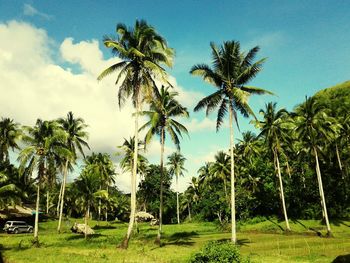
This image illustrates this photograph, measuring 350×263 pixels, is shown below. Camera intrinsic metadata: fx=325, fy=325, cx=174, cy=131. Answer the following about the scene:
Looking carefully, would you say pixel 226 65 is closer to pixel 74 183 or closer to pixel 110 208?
pixel 74 183

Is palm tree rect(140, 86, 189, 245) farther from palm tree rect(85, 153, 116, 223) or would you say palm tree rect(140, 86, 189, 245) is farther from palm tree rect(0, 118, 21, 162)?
palm tree rect(85, 153, 116, 223)

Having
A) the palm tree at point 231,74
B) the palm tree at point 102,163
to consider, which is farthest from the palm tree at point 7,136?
the palm tree at point 231,74

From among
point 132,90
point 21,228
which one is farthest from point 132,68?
point 21,228

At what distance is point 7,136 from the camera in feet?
160

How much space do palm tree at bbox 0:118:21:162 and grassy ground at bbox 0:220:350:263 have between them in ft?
40.8

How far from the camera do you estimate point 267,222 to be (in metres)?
52.3

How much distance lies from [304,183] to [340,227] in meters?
12.0

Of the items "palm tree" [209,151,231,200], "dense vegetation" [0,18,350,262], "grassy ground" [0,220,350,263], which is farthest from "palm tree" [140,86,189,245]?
"palm tree" [209,151,231,200]

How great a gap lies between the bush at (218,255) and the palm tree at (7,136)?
136 ft

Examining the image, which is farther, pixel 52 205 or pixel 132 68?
pixel 52 205

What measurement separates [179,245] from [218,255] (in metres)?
18.0

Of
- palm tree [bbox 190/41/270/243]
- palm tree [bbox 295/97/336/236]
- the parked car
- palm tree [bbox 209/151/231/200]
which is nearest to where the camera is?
palm tree [bbox 190/41/270/243]

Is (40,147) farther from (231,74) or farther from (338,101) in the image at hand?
(338,101)

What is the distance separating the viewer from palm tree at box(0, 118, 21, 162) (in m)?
48.2
